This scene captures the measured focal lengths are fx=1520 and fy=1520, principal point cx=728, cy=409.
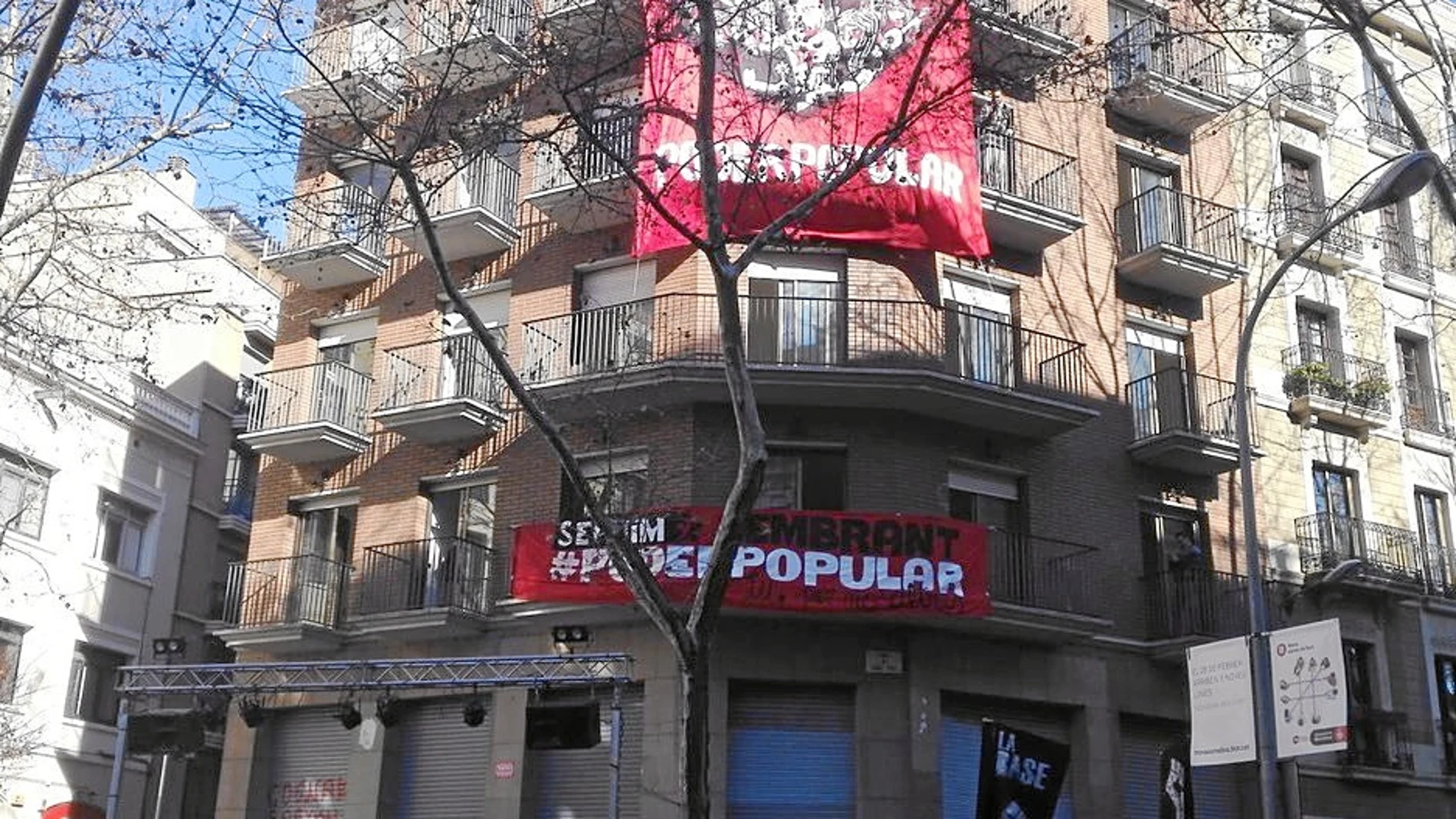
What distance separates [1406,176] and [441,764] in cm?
1544

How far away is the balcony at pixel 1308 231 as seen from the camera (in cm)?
2783

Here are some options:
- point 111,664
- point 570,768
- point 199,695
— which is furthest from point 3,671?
point 570,768

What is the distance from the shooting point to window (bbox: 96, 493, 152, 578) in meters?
31.4

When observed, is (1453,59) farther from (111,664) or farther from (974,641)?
(111,664)

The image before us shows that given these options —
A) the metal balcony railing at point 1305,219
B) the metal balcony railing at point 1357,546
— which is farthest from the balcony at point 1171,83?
the metal balcony railing at point 1357,546

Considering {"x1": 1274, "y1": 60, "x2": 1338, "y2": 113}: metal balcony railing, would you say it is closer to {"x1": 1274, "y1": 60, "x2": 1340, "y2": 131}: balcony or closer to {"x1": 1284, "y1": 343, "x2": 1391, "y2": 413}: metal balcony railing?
{"x1": 1274, "y1": 60, "x2": 1340, "y2": 131}: balcony

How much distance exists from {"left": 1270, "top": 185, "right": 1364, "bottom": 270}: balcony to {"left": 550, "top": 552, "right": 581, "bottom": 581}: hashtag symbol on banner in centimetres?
1482

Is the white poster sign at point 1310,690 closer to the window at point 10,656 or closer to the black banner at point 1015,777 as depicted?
the black banner at point 1015,777

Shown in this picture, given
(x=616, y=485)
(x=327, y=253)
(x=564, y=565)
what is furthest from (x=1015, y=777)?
(x=327, y=253)

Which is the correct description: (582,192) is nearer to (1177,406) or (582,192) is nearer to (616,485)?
(616,485)

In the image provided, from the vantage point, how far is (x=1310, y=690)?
13477 mm

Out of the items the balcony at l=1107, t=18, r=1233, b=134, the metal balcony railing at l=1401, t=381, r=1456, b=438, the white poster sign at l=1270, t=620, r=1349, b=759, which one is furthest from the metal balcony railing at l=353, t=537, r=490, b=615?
the metal balcony railing at l=1401, t=381, r=1456, b=438

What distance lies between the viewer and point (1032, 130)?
993 inches

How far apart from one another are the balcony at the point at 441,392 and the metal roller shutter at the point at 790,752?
237 inches
